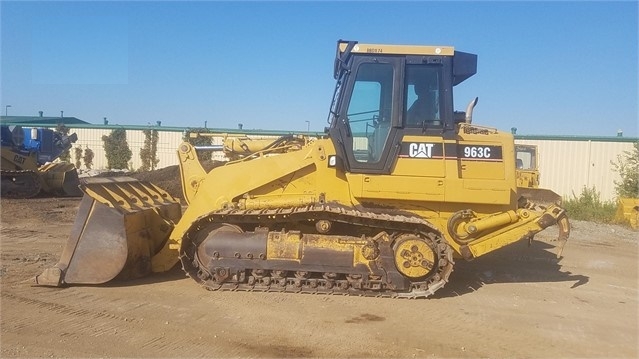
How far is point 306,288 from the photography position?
6.91m

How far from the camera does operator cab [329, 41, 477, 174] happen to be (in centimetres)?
715

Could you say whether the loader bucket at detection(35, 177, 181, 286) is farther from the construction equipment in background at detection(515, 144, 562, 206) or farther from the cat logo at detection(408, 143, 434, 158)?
the construction equipment in background at detection(515, 144, 562, 206)

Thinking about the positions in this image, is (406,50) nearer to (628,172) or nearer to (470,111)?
(470,111)

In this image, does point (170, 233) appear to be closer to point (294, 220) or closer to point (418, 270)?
Result: point (294, 220)

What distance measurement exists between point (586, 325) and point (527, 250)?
478cm

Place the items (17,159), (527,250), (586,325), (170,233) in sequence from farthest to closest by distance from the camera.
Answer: (17,159), (527,250), (170,233), (586,325)

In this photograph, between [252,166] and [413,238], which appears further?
[252,166]

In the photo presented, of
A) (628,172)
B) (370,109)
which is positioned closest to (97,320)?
(370,109)

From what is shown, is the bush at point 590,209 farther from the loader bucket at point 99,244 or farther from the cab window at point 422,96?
the loader bucket at point 99,244

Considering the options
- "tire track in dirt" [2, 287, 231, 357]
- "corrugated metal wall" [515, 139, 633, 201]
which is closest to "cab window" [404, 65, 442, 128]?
"tire track in dirt" [2, 287, 231, 357]

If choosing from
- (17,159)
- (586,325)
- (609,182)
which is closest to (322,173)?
(586,325)

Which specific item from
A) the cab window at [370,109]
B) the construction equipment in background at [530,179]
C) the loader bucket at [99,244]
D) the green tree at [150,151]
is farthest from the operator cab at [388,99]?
the green tree at [150,151]

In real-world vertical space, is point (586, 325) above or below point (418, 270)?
below

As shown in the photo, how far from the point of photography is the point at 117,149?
32.1m
